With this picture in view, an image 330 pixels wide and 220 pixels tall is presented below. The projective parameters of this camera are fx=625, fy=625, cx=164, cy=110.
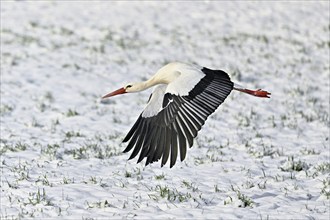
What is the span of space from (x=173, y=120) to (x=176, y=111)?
13cm

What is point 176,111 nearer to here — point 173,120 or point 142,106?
point 173,120

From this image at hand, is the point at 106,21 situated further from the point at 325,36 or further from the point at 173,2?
the point at 325,36

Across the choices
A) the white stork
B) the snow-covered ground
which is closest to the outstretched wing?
the white stork

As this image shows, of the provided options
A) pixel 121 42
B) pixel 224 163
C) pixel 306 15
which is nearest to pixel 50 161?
pixel 224 163

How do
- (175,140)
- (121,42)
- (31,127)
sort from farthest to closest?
(121,42) → (31,127) → (175,140)

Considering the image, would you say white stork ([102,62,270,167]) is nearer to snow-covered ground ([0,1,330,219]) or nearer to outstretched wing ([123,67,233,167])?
outstretched wing ([123,67,233,167])

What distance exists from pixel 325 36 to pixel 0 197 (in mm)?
13490

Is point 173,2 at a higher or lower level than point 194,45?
higher

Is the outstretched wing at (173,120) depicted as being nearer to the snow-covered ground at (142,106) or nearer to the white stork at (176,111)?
the white stork at (176,111)

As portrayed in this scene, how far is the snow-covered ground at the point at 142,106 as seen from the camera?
6.26 m

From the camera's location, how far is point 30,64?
13.9 metres

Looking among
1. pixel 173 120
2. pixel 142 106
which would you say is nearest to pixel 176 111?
pixel 173 120

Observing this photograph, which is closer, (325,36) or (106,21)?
(325,36)

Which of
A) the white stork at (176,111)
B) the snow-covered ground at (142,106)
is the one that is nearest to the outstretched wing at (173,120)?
the white stork at (176,111)
